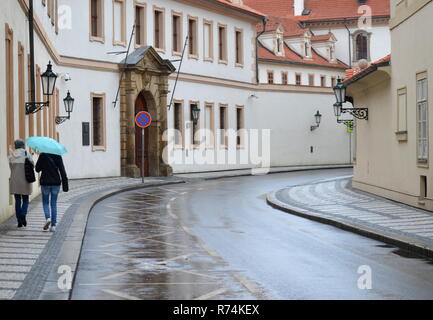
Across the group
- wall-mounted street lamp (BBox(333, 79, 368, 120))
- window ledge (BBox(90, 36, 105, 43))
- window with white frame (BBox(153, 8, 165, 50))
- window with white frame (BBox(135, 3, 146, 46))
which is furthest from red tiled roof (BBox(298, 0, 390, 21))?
wall-mounted street lamp (BBox(333, 79, 368, 120))

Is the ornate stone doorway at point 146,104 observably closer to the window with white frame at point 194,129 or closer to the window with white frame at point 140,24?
the window with white frame at point 140,24

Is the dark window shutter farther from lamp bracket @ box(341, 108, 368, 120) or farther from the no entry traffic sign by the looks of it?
lamp bracket @ box(341, 108, 368, 120)

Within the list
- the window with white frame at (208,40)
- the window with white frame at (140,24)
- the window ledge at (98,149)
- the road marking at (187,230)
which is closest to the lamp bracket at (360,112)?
the road marking at (187,230)

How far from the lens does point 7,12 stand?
18562mm

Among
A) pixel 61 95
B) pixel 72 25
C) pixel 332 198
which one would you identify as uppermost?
pixel 72 25

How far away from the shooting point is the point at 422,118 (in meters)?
21.6

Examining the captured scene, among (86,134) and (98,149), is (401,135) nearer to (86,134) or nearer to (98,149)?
(86,134)

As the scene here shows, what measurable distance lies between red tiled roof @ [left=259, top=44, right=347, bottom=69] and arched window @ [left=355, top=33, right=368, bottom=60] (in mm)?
1912

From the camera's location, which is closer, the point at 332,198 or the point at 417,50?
the point at 417,50

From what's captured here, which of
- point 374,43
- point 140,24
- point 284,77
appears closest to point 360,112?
point 140,24

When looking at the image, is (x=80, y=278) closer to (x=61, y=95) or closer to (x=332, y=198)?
(x=332, y=198)
